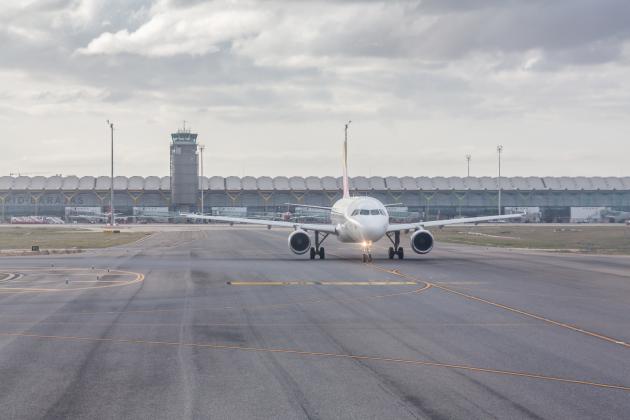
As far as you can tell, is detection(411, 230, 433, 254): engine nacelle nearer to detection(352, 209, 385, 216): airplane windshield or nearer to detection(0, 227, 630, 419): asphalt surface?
detection(352, 209, 385, 216): airplane windshield

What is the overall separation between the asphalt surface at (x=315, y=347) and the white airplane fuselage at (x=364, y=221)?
8940 mm

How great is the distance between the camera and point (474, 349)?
808 inches

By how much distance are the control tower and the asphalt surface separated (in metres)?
141

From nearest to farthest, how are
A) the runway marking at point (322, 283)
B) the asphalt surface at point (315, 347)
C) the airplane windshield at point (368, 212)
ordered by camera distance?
the asphalt surface at point (315, 347) → the runway marking at point (322, 283) → the airplane windshield at point (368, 212)

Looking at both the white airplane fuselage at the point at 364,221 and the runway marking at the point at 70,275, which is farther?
the white airplane fuselage at the point at 364,221

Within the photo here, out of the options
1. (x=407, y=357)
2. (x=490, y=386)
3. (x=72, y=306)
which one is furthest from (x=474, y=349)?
(x=72, y=306)

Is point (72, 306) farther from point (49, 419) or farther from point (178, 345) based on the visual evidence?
point (49, 419)

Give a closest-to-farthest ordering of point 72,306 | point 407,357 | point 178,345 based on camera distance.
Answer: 1. point 407,357
2. point 178,345
3. point 72,306

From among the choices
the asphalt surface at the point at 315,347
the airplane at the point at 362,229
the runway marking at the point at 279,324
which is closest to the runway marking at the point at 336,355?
the asphalt surface at the point at 315,347

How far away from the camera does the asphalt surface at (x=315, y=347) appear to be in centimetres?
1477

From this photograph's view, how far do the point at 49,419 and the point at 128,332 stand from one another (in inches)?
395

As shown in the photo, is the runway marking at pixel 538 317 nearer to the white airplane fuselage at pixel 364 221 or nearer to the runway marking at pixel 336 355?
the runway marking at pixel 336 355

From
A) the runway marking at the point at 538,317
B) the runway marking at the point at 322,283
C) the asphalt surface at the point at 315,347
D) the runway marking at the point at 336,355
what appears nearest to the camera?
the asphalt surface at the point at 315,347

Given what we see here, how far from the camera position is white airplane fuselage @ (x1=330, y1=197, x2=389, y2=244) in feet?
167
